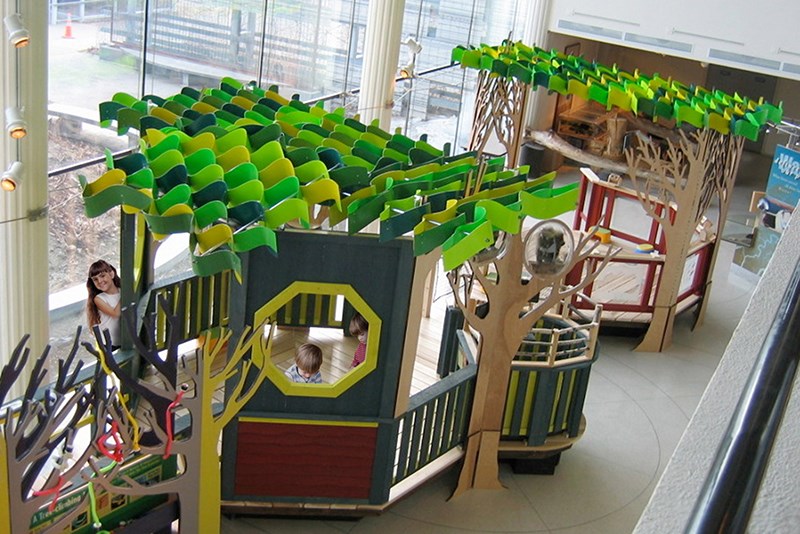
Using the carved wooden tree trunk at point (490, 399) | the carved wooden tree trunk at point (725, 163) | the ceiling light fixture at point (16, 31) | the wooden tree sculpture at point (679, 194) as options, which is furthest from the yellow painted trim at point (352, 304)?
the carved wooden tree trunk at point (725, 163)

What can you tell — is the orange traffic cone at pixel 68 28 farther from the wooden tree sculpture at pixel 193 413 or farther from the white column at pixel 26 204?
the wooden tree sculpture at pixel 193 413

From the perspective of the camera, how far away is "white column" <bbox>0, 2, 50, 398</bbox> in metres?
6.80

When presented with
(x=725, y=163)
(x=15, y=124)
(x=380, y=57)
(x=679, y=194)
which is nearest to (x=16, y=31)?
(x=15, y=124)

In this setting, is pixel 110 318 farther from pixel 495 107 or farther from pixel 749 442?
pixel 749 442

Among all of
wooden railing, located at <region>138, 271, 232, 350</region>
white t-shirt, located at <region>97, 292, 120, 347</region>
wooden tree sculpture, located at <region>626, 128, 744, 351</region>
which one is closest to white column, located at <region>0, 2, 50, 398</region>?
white t-shirt, located at <region>97, 292, 120, 347</region>

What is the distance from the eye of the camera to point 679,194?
10.2 metres

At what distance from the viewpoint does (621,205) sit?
606 inches

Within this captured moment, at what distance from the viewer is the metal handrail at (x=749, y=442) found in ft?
4.06

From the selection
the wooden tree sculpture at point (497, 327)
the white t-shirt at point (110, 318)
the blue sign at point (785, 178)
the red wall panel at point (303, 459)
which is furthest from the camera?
the blue sign at point (785, 178)

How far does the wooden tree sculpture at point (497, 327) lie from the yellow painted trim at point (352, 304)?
0.82 meters

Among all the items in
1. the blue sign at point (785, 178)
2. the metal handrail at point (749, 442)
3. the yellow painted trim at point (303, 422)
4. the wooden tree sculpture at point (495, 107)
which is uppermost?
the metal handrail at point (749, 442)

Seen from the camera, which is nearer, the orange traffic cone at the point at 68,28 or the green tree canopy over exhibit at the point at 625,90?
the orange traffic cone at the point at 68,28

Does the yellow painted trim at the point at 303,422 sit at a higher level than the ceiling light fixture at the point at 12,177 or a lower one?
lower

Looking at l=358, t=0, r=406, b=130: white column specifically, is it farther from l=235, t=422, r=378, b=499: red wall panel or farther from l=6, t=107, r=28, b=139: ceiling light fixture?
l=235, t=422, r=378, b=499: red wall panel
